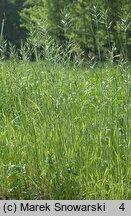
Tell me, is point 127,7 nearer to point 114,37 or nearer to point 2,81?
point 114,37

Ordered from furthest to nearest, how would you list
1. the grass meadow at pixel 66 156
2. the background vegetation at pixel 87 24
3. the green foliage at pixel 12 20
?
the green foliage at pixel 12 20 → the background vegetation at pixel 87 24 → the grass meadow at pixel 66 156

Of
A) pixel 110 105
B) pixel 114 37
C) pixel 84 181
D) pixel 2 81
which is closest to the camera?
→ pixel 84 181

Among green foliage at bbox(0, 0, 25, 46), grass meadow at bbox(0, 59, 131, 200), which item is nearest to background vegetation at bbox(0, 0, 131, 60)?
grass meadow at bbox(0, 59, 131, 200)

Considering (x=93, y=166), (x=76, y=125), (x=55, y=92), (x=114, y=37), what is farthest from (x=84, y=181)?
(x=114, y=37)

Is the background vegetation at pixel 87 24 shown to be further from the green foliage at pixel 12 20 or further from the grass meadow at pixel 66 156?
the green foliage at pixel 12 20

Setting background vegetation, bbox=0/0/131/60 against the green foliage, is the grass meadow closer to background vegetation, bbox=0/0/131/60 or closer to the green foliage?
background vegetation, bbox=0/0/131/60

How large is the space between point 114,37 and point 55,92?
19.9 feet

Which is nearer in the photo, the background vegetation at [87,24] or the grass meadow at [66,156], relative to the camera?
the grass meadow at [66,156]

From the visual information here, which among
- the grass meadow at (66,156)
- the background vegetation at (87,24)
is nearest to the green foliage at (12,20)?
the background vegetation at (87,24)

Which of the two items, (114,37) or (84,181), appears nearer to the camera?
(84,181)

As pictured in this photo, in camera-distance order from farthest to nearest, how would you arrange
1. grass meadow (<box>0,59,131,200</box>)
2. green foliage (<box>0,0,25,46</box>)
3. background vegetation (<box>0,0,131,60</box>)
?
green foliage (<box>0,0,25,46</box>), background vegetation (<box>0,0,131,60</box>), grass meadow (<box>0,59,131,200</box>)

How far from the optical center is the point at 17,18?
2642 centimetres

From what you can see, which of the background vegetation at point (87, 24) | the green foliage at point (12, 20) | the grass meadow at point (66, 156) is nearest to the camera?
the grass meadow at point (66, 156)

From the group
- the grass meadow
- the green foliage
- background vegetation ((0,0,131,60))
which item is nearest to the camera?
the grass meadow
